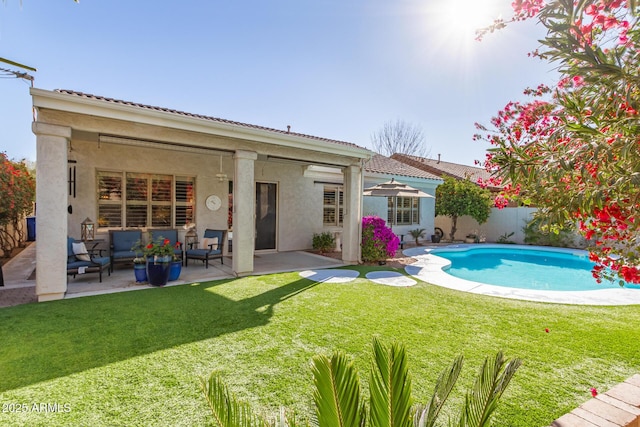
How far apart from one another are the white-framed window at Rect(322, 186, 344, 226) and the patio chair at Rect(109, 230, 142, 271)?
910cm

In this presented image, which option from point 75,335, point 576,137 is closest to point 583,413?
point 576,137

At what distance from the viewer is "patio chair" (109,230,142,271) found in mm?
10195

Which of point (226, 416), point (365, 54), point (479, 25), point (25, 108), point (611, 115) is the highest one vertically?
point (365, 54)

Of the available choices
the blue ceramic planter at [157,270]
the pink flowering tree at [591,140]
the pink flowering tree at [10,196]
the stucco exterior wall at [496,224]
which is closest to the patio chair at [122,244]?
the blue ceramic planter at [157,270]

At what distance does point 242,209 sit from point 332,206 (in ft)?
27.1

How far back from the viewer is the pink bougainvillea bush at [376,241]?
1253 cm

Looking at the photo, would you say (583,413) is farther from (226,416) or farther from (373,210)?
(373,210)

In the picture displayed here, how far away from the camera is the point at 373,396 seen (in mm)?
1885

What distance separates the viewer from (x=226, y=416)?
1913 millimetres

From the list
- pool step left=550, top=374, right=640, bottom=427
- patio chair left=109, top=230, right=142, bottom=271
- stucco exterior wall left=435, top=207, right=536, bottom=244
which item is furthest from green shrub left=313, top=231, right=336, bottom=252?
pool step left=550, top=374, right=640, bottom=427

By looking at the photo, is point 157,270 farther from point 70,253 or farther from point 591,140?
point 591,140

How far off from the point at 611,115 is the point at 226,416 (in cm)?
358

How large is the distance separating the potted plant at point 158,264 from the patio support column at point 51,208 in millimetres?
1877

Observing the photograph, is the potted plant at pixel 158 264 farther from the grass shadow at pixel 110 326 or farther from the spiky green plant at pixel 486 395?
the spiky green plant at pixel 486 395
